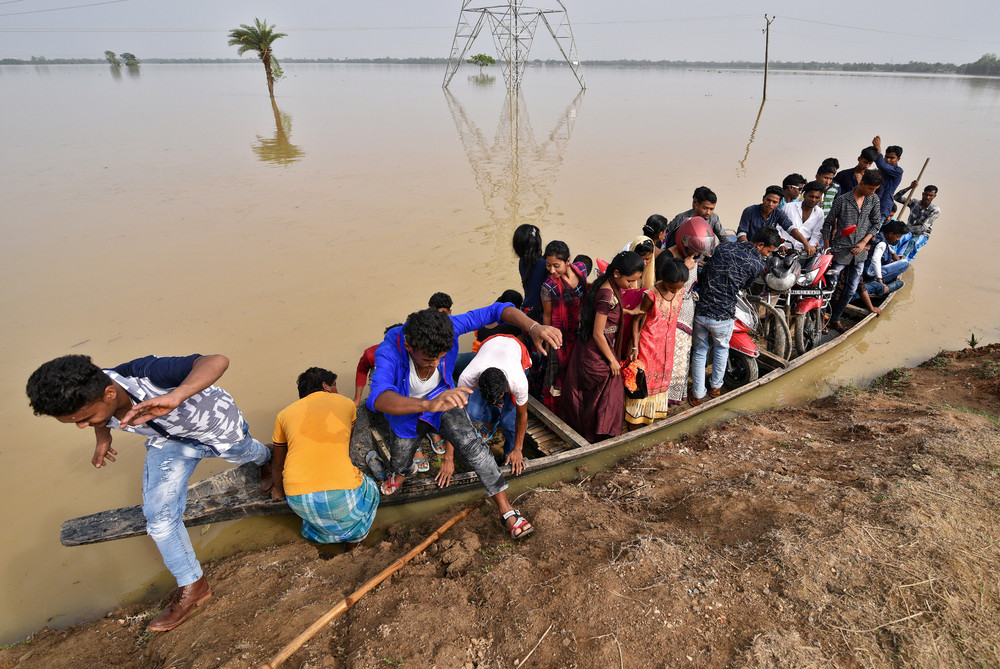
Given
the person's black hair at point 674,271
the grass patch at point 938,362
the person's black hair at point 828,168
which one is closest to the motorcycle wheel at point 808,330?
the grass patch at point 938,362

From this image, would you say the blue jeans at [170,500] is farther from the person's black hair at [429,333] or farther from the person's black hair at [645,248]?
the person's black hair at [645,248]

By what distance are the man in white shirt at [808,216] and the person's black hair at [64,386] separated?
601cm

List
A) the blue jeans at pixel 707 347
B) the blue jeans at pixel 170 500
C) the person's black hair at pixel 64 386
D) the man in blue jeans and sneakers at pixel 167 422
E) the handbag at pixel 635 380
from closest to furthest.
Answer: the person's black hair at pixel 64 386
the man in blue jeans and sneakers at pixel 167 422
the blue jeans at pixel 170 500
the handbag at pixel 635 380
the blue jeans at pixel 707 347

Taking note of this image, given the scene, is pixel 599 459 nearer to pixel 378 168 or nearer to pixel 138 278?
pixel 138 278

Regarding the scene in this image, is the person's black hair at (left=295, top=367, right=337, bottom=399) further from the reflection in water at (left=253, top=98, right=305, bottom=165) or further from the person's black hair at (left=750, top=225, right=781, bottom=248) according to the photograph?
the reflection in water at (left=253, top=98, right=305, bottom=165)

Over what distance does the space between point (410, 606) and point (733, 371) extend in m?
4.01

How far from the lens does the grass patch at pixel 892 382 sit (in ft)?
15.7

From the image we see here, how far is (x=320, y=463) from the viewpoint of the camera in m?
2.88

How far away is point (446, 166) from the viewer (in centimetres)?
1426

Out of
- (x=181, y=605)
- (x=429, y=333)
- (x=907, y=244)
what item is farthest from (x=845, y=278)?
(x=181, y=605)

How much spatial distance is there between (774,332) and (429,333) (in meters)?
4.25

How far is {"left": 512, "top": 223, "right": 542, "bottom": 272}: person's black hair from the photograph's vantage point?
3.86m

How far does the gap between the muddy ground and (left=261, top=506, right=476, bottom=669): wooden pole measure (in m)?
0.05

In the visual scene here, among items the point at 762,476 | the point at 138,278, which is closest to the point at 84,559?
the point at 762,476
